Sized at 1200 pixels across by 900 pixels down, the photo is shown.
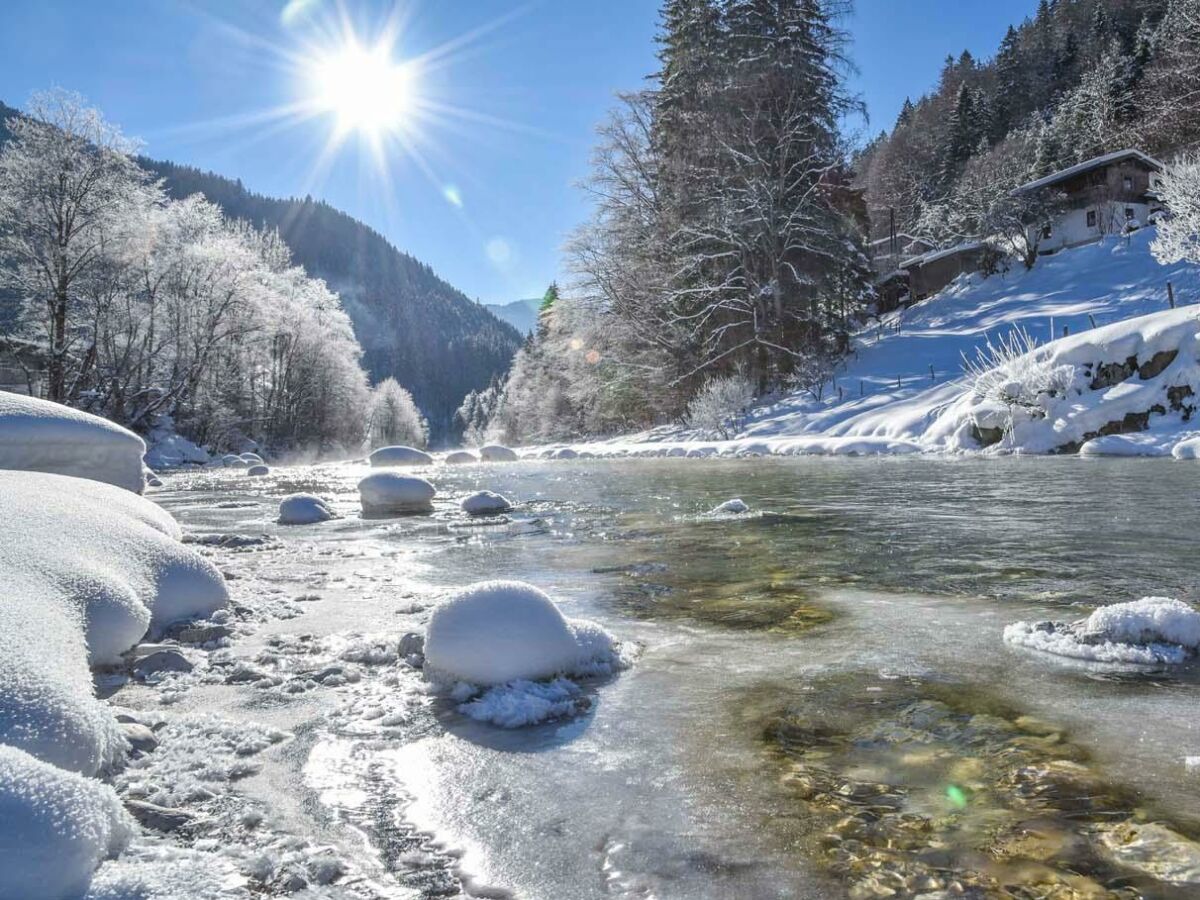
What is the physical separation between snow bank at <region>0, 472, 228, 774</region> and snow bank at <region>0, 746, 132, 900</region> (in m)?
0.43

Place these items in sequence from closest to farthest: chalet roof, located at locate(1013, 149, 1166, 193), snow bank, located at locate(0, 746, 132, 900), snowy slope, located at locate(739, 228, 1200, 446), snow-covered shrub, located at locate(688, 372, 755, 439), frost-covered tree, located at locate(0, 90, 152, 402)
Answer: snow bank, located at locate(0, 746, 132, 900), frost-covered tree, located at locate(0, 90, 152, 402), snowy slope, located at locate(739, 228, 1200, 446), snow-covered shrub, located at locate(688, 372, 755, 439), chalet roof, located at locate(1013, 149, 1166, 193)

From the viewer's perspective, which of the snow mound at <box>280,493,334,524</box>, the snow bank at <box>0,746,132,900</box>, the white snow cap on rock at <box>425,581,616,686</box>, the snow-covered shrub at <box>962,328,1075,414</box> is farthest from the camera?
the snow-covered shrub at <box>962,328,1075,414</box>

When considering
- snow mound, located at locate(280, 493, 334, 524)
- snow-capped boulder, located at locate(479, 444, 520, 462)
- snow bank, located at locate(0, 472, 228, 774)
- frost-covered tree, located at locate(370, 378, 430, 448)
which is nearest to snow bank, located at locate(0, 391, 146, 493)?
snow mound, located at locate(280, 493, 334, 524)

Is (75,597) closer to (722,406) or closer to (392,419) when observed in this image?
(722,406)

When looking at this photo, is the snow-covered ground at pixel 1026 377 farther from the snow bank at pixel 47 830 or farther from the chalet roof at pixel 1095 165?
the snow bank at pixel 47 830

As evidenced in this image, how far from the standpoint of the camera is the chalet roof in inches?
1569

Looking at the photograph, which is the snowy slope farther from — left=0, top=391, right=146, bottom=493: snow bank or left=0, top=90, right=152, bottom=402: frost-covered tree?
left=0, top=90, right=152, bottom=402: frost-covered tree

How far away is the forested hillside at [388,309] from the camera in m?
158

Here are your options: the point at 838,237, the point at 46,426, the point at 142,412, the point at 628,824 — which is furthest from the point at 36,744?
the point at 838,237

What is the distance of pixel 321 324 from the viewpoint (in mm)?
45375

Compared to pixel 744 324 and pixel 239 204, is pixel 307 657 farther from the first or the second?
pixel 239 204

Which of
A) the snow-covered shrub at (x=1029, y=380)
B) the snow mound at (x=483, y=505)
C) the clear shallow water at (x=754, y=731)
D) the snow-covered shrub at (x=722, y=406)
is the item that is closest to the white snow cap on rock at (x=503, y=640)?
the clear shallow water at (x=754, y=731)

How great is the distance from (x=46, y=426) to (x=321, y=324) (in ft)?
132

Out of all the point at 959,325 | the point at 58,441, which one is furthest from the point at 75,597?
the point at 959,325
